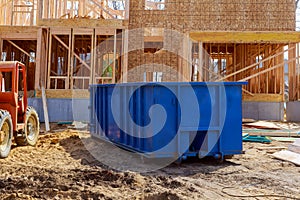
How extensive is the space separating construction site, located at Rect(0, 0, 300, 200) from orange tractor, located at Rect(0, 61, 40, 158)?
0.08 feet

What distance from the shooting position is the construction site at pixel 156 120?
14.3 feet

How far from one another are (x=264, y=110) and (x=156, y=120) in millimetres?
10727

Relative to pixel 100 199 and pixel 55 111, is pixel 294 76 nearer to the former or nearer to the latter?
pixel 55 111

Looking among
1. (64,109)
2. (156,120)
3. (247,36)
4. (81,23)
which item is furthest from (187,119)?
(81,23)

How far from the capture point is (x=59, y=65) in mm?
17531

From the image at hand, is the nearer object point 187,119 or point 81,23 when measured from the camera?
point 187,119

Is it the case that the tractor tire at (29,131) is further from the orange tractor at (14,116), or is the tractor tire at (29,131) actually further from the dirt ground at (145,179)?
the dirt ground at (145,179)

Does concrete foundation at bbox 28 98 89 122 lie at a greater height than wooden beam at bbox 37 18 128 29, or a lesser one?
lesser

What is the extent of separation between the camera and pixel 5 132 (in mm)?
6145

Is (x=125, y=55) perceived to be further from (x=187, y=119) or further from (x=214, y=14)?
(x=187, y=119)

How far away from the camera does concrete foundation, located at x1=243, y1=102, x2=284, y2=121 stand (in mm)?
14688

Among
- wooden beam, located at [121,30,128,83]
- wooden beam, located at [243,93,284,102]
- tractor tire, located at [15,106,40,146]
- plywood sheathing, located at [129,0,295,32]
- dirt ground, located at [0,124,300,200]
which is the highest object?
plywood sheathing, located at [129,0,295,32]

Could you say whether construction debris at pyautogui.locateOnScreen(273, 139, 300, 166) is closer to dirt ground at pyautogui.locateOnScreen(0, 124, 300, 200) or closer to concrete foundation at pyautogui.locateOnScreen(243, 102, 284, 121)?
dirt ground at pyautogui.locateOnScreen(0, 124, 300, 200)

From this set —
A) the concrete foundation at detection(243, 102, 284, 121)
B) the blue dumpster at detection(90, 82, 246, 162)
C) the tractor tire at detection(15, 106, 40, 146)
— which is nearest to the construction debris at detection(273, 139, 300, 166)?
the blue dumpster at detection(90, 82, 246, 162)
